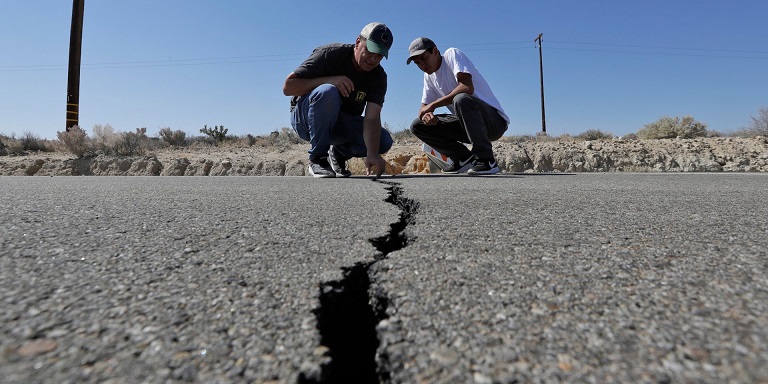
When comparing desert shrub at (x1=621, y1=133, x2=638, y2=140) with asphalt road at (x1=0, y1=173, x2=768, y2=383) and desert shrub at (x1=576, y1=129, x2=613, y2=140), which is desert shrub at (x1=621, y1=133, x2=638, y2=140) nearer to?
desert shrub at (x1=576, y1=129, x2=613, y2=140)

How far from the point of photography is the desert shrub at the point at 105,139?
32.6 ft

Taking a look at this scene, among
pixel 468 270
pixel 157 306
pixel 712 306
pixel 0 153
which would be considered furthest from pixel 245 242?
pixel 0 153

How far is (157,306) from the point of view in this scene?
2.68ft

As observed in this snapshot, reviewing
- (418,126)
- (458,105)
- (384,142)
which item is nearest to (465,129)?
(458,105)

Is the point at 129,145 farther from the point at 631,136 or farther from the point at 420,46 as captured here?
the point at 631,136

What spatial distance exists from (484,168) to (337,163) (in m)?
1.40

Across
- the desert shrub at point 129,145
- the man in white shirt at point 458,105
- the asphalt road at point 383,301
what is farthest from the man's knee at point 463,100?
the desert shrub at point 129,145

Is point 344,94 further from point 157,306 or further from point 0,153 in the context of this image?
point 0,153

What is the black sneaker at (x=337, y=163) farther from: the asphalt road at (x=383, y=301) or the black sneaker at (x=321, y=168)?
the asphalt road at (x=383, y=301)

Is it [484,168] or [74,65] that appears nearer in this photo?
[484,168]

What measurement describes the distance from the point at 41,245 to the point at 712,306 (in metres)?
1.52

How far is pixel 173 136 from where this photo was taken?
43.9 feet

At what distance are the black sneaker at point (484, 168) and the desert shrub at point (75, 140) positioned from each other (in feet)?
26.7

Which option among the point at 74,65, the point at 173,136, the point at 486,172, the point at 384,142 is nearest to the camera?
the point at 486,172
